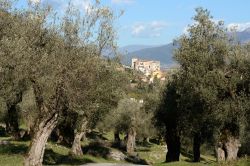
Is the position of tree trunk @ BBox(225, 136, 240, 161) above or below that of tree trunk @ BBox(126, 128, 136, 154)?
above

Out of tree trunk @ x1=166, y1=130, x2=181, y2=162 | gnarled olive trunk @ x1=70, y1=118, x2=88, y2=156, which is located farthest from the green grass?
tree trunk @ x1=166, y1=130, x2=181, y2=162

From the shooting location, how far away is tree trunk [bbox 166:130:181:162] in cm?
4966

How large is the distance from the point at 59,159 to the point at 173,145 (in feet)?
47.6

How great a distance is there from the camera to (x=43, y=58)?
89.4ft

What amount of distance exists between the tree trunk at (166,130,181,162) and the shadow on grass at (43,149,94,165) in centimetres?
943

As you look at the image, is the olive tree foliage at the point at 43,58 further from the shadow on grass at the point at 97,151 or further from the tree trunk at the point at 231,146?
the shadow on grass at the point at 97,151

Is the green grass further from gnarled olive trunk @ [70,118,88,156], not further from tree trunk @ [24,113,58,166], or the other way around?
tree trunk @ [24,113,58,166]

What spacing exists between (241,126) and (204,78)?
525cm

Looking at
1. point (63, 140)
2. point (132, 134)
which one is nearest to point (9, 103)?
point (63, 140)

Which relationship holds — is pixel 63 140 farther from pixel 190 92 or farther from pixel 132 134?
pixel 190 92

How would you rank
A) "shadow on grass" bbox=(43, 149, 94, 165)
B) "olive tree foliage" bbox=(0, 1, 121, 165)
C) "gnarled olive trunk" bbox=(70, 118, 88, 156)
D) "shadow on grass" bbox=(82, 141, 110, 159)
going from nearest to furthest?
"olive tree foliage" bbox=(0, 1, 121, 165)
"shadow on grass" bbox=(43, 149, 94, 165)
"gnarled olive trunk" bbox=(70, 118, 88, 156)
"shadow on grass" bbox=(82, 141, 110, 159)

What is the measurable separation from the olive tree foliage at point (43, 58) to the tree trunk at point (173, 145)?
72.7 ft

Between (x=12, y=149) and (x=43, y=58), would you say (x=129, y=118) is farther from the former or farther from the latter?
(x=43, y=58)

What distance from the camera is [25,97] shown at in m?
59.4
